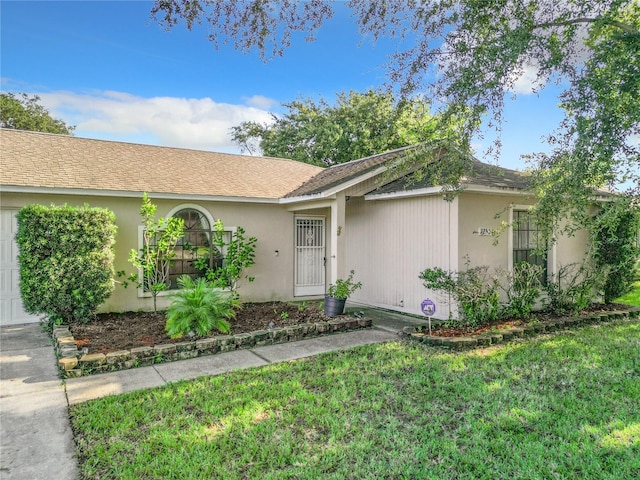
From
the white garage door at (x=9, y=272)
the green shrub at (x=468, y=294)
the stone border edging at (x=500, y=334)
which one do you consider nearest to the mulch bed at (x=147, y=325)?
the white garage door at (x=9, y=272)

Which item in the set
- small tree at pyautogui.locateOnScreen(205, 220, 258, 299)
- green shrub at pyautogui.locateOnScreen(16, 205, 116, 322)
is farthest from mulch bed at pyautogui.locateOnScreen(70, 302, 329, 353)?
small tree at pyautogui.locateOnScreen(205, 220, 258, 299)

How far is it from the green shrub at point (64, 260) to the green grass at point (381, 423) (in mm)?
3845

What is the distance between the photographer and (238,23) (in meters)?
6.18

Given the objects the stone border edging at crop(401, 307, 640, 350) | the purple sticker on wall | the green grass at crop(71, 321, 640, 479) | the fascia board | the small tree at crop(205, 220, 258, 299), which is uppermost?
the fascia board

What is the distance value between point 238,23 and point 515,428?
6.74 metres

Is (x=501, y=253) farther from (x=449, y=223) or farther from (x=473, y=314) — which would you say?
(x=473, y=314)

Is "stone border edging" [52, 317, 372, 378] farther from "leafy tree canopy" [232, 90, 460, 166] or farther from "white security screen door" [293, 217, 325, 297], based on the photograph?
"leafy tree canopy" [232, 90, 460, 166]

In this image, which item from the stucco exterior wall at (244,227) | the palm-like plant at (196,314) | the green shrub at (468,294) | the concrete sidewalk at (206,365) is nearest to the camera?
the concrete sidewalk at (206,365)

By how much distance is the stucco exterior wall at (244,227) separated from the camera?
8.64 metres

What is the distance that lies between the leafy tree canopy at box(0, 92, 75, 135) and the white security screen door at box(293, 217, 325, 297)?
20878 millimetres

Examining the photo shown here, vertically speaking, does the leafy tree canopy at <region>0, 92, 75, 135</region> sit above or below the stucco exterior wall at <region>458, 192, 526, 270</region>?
above

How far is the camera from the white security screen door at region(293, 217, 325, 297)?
11.4 m

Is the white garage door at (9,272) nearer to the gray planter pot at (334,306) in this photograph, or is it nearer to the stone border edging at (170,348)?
the stone border edging at (170,348)

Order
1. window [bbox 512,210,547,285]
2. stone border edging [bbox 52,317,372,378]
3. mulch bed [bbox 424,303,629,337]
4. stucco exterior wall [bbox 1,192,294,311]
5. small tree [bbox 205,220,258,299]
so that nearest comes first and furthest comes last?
stone border edging [bbox 52,317,372,378], mulch bed [bbox 424,303,629,337], stucco exterior wall [bbox 1,192,294,311], window [bbox 512,210,547,285], small tree [bbox 205,220,258,299]
